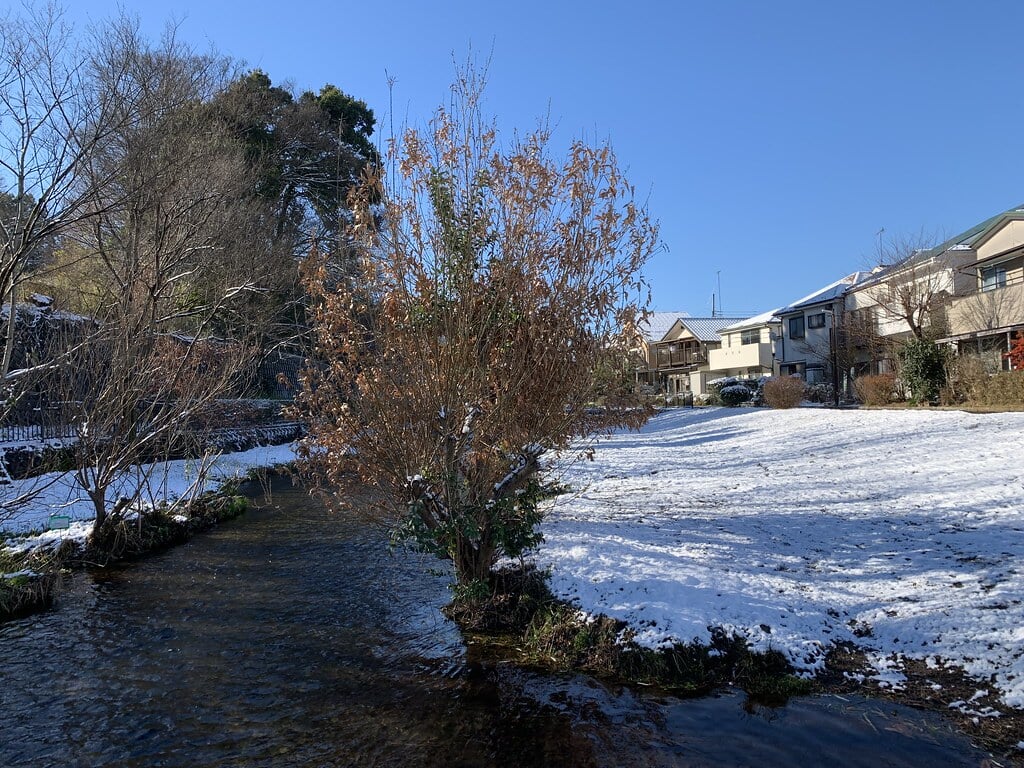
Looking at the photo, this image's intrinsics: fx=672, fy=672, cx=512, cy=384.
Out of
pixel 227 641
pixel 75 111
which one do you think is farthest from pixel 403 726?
pixel 75 111

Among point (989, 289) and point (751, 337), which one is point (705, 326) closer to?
point (751, 337)

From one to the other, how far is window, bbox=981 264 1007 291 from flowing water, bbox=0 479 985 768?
27.8 meters

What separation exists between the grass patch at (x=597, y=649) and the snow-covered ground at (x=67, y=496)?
3328 mm

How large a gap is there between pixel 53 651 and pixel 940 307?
30229 millimetres

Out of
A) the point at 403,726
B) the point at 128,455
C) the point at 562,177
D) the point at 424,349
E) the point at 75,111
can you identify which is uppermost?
the point at 75,111

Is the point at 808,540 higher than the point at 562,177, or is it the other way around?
the point at 562,177

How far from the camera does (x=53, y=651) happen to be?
22.5 ft

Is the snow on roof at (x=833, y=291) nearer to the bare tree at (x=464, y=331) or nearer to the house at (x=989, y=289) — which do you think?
the house at (x=989, y=289)

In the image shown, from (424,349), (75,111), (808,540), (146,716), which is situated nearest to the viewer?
(146,716)

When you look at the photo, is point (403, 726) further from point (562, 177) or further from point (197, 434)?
point (197, 434)

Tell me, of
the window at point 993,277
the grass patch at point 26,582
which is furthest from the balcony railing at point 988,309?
the grass patch at point 26,582

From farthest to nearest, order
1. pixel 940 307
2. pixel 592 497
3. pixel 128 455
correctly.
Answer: pixel 940 307 → pixel 592 497 → pixel 128 455

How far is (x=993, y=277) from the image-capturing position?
27.9m

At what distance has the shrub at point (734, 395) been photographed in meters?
33.0
